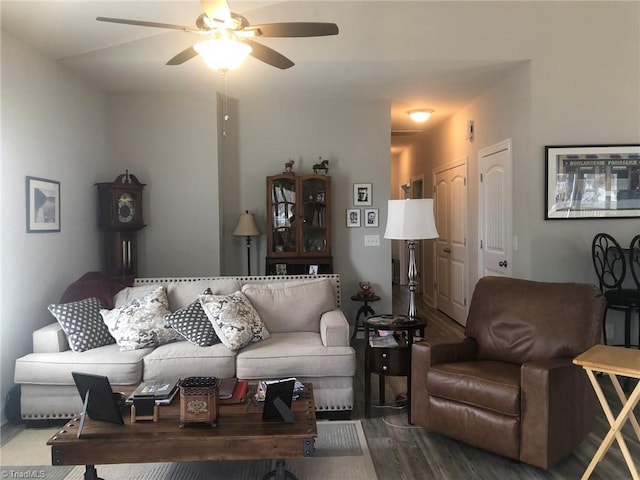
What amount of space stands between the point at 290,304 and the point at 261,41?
2.28 meters

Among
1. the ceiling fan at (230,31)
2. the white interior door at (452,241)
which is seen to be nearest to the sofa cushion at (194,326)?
the ceiling fan at (230,31)

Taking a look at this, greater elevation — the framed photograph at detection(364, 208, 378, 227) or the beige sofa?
the framed photograph at detection(364, 208, 378, 227)

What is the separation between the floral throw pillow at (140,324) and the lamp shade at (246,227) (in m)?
1.62

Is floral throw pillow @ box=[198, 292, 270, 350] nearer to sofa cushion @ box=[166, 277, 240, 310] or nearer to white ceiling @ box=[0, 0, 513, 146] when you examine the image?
sofa cushion @ box=[166, 277, 240, 310]

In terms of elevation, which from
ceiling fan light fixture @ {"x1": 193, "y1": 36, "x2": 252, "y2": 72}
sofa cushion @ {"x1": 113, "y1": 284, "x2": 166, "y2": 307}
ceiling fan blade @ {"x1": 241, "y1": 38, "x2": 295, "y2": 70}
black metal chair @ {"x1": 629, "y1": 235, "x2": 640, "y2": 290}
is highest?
ceiling fan blade @ {"x1": 241, "y1": 38, "x2": 295, "y2": 70}

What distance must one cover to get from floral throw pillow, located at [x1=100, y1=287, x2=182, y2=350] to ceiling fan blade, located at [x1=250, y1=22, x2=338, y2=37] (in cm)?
197

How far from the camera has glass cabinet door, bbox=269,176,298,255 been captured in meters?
4.86

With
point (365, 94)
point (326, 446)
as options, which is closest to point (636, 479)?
point (326, 446)

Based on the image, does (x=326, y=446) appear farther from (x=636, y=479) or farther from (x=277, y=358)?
(x=636, y=479)

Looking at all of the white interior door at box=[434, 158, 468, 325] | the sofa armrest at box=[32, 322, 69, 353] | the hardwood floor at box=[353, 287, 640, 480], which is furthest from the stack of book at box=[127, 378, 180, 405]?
the white interior door at box=[434, 158, 468, 325]

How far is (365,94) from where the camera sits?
16.1ft

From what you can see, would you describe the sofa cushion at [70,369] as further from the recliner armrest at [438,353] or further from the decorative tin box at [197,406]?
the recliner armrest at [438,353]

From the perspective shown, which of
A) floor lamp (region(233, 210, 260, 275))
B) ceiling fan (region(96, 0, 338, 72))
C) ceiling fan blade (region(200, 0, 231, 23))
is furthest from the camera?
floor lamp (region(233, 210, 260, 275))

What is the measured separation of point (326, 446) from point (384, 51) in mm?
3106
